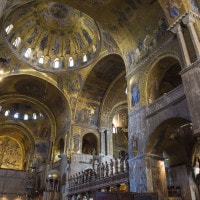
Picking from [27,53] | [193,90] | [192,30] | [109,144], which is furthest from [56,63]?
[193,90]

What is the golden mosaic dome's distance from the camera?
18.2 meters

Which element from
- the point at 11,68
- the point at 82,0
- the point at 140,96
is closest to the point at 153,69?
the point at 140,96

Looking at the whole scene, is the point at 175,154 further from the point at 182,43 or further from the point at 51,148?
the point at 51,148

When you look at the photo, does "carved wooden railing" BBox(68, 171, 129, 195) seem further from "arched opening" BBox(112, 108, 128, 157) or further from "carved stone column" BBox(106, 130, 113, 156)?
"arched opening" BBox(112, 108, 128, 157)

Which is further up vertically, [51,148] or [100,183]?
[51,148]

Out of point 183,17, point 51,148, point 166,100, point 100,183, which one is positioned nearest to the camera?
point 183,17

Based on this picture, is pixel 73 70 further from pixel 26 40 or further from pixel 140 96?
pixel 140 96

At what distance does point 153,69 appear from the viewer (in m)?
12.0

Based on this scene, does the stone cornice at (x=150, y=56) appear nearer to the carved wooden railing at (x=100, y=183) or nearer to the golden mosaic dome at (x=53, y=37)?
the golden mosaic dome at (x=53, y=37)

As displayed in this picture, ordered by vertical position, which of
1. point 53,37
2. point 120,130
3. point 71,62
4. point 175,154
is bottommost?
point 175,154

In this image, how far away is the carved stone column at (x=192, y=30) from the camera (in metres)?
8.51

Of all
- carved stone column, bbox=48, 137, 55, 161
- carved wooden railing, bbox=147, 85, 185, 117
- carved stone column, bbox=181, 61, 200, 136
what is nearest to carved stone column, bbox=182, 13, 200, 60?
carved stone column, bbox=181, 61, 200, 136

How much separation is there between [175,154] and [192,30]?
28.2 feet

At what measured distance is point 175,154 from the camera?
1451 cm
